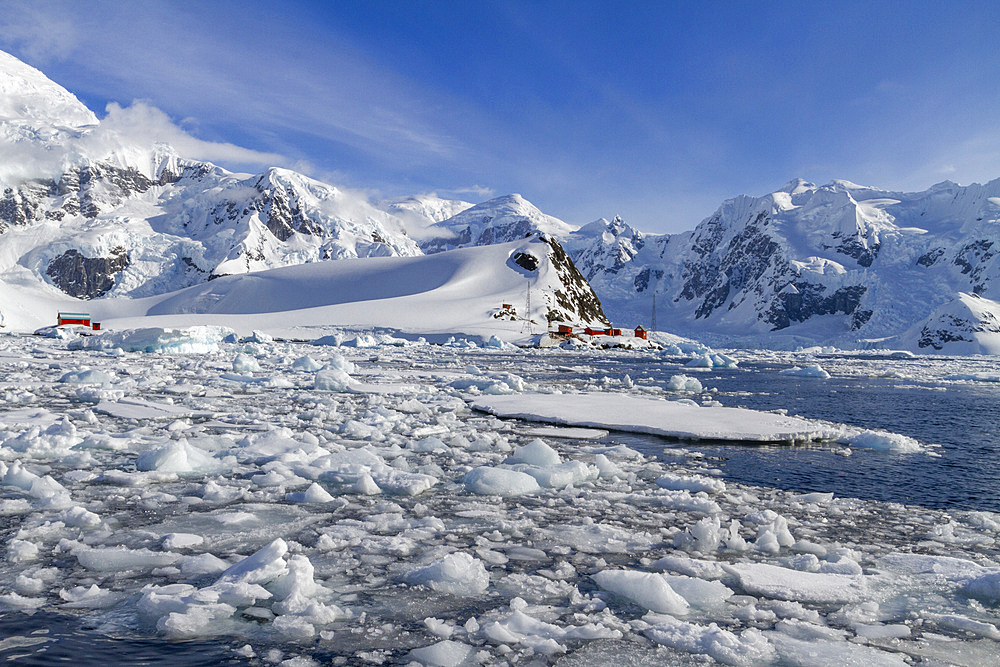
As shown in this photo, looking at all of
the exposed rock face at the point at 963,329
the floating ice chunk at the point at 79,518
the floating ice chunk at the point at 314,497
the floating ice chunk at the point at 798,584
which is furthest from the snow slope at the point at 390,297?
the floating ice chunk at the point at 798,584

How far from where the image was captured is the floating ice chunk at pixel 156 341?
137 feet

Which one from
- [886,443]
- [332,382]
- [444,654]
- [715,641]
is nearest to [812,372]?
[886,443]

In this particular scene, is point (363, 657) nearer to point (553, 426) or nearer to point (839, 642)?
point (839, 642)

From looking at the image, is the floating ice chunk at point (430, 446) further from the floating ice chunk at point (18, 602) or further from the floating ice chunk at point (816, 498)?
the floating ice chunk at point (18, 602)

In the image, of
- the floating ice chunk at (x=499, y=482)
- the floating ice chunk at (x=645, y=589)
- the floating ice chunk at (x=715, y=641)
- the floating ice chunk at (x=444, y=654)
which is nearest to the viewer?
the floating ice chunk at (x=444, y=654)

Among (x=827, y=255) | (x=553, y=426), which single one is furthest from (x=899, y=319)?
(x=553, y=426)

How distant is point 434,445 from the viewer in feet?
32.9

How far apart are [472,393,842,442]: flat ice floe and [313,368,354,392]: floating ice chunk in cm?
518

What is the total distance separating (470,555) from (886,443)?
9.43 meters

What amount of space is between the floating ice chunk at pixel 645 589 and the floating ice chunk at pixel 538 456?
12.1 ft

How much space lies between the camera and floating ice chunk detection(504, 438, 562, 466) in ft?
27.2

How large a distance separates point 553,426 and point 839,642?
9379mm

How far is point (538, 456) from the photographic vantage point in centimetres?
837

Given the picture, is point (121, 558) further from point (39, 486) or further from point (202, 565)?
point (39, 486)
